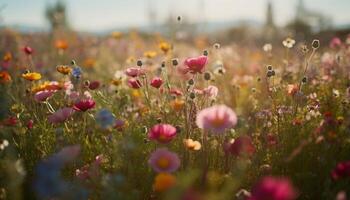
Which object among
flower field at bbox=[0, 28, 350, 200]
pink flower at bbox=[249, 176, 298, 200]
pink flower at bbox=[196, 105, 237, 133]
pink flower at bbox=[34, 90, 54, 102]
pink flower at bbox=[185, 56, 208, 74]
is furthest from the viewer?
pink flower at bbox=[34, 90, 54, 102]

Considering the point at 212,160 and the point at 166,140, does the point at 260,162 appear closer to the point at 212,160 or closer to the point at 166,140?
the point at 212,160

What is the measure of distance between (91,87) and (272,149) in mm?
1399

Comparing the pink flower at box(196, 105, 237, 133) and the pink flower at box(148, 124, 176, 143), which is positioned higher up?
the pink flower at box(196, 105, 237, 133)

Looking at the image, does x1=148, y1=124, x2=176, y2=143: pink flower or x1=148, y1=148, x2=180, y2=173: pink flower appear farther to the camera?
x1=148, y1=124, x2=176, y2=143: pink flower

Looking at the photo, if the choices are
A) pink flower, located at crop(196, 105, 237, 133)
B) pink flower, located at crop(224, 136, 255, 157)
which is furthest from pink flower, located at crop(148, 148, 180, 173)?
pink flower, located at crop(224, 136, 255, 157)

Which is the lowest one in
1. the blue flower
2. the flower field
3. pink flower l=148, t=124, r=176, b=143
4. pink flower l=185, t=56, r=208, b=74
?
the flower field

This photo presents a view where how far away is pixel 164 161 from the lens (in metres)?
2.37

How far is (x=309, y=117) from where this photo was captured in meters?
3.00

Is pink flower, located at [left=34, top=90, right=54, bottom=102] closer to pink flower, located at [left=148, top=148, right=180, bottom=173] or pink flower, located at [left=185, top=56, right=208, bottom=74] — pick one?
pink flower, located at [left=185, top=56, right=208, bottom=74]

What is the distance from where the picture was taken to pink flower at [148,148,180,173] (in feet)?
7.71

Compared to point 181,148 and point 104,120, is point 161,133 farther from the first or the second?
point 181,148

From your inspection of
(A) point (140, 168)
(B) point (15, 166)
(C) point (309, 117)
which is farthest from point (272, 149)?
(B) point (15, 166)

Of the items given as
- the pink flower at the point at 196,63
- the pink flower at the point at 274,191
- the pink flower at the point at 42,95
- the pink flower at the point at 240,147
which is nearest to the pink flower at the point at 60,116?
the pink flower at the point at 42,95

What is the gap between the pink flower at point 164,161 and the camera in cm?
235
